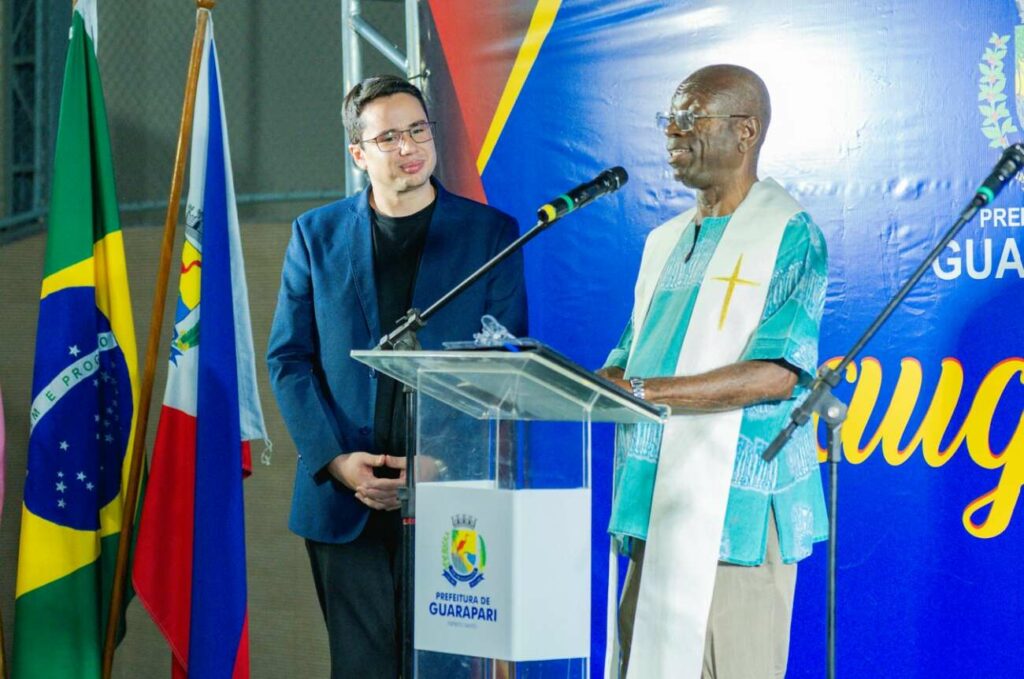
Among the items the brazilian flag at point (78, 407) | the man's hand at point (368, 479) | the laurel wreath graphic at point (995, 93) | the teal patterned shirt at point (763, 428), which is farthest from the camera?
the brazilian flag at point (78, 407)

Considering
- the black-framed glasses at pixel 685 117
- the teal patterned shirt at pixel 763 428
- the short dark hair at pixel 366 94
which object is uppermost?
the short dark hair at pixel 366 94

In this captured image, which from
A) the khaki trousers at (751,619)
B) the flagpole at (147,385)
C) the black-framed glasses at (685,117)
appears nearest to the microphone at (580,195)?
the black-framed glasses at (685,117)

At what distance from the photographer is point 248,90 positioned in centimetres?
523

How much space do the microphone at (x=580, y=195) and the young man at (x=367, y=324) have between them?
1.99ft

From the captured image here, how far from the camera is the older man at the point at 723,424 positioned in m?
2.48

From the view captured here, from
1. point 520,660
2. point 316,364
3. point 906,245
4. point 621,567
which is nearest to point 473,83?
point 316,364

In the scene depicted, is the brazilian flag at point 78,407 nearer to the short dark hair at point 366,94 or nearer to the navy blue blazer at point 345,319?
the navy blue blazer at point 345,319

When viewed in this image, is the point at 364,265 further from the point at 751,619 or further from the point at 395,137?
the point at 751,619

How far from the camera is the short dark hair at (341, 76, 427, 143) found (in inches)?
119

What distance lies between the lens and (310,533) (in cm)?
299

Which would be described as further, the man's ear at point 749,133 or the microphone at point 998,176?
the man's ear at point 749,133

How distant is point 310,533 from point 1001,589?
1656 mm

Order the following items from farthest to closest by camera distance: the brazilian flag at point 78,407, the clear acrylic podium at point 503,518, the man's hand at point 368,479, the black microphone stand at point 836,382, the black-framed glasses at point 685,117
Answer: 1. the brazilian flag at point 78,407
2. the man's hand at point 368,479
3. the black-framed glasses at point 685,117
4. the black microphone stand at point 836,382
5. the clear acrylic podium at point 503,518

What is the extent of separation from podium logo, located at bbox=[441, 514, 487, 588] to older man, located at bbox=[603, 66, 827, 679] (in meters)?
0.47
